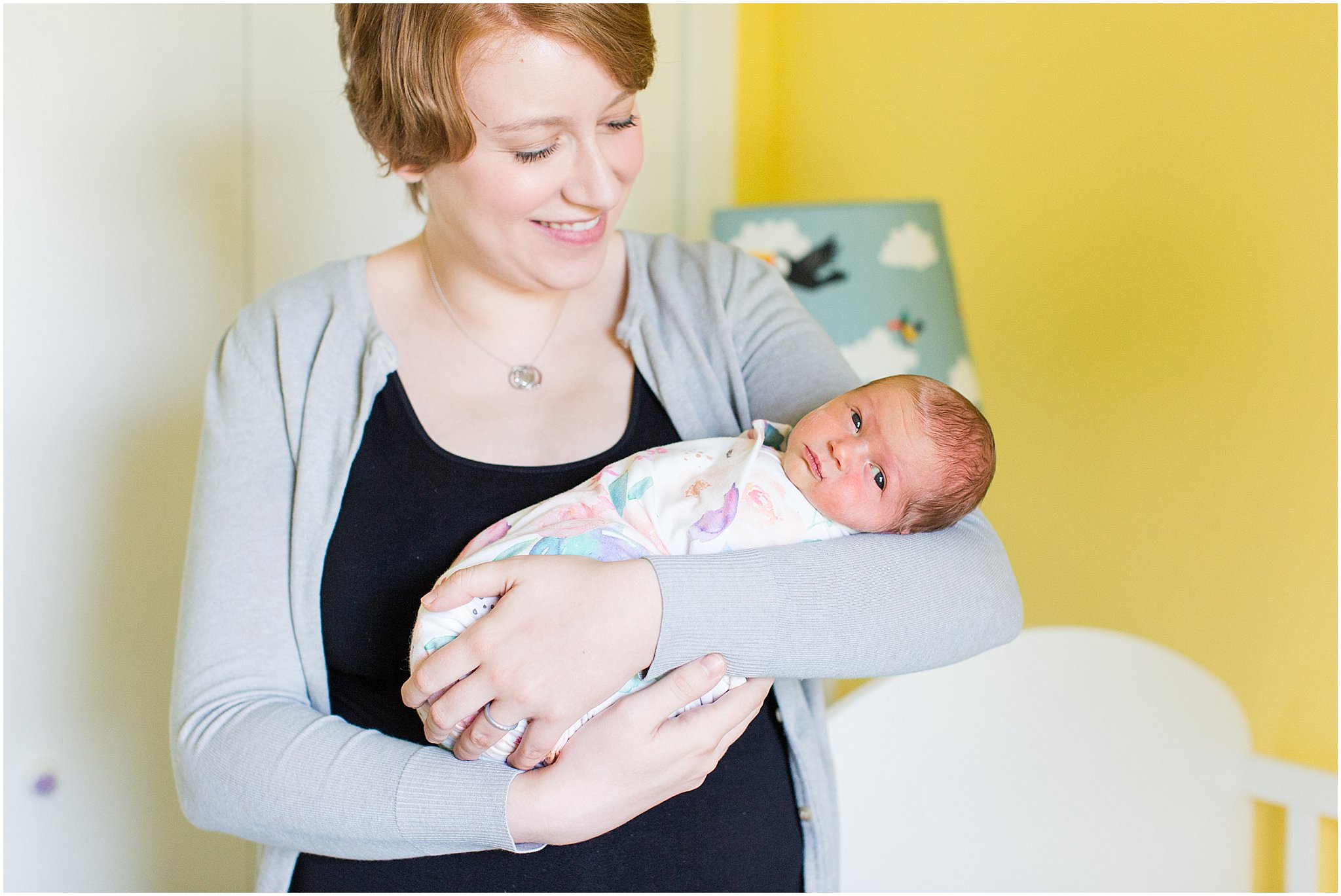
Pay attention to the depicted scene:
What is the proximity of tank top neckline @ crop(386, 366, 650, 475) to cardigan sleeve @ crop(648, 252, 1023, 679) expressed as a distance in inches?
8.8

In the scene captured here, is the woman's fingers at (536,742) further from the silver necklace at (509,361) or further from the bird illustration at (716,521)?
the silver necklace at (509,361)

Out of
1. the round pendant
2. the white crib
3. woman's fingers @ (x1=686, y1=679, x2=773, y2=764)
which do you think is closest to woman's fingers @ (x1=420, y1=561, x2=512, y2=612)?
woman's fingers @ (x1=686, y1=679, x2=773, y2=764)

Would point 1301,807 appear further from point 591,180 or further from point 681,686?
point 591,180

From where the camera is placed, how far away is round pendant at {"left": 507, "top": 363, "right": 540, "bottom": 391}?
1215mm

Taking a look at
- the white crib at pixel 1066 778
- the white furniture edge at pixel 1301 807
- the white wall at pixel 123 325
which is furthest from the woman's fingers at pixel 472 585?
the white furniture edge at pixel 1301 807

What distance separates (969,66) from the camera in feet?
7.17

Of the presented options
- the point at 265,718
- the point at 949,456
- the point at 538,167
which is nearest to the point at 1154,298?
the point at 949,456

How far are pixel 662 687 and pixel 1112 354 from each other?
1401 millimetres

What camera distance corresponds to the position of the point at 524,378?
4.01ft

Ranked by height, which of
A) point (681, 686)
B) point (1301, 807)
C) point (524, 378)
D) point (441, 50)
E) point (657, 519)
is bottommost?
point (1301, 807)

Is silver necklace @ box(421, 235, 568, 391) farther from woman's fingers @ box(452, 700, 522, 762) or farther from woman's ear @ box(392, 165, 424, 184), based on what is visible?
woman's fingers @ box(452, 700, 522, 762)

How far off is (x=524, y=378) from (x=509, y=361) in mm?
33

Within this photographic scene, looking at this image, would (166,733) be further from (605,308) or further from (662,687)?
(662,687)

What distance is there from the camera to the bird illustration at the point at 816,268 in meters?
1.84
